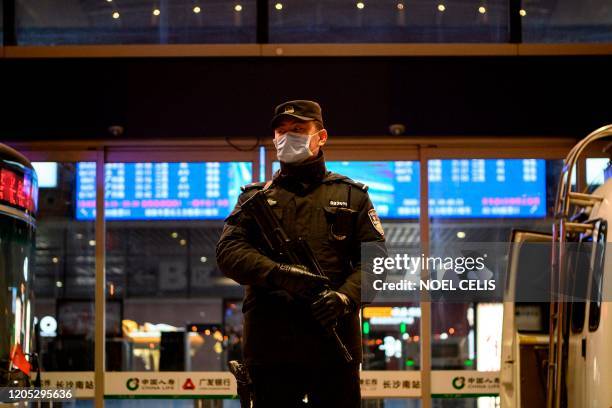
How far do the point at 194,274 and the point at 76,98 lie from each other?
195cm

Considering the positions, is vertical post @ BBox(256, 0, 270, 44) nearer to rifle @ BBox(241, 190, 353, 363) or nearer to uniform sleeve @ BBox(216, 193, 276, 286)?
uniform sleeve @ BBox(216, 193, 276, 286)

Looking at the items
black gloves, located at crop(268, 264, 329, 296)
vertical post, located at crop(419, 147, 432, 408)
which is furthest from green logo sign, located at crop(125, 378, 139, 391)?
black gloves, located at crop(268, 264, 329, 296)

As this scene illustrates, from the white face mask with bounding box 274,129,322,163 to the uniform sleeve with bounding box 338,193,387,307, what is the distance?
1.00 feet

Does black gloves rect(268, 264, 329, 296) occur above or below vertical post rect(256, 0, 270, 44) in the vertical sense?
below

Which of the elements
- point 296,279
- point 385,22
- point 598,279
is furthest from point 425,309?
point 296,279

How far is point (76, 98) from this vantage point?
8.71m

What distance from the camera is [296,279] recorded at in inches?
145

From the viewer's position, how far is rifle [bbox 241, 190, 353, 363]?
150 inches

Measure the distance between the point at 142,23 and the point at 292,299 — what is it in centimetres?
568

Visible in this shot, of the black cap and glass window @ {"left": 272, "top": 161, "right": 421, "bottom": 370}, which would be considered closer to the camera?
the black cap

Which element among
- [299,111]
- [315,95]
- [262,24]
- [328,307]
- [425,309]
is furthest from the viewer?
[262,24]

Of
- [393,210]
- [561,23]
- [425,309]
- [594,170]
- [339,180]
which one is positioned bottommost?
[425,309]

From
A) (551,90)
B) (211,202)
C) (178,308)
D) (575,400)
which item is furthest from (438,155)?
(575,400)

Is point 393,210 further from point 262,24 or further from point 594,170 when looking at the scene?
point 262,24
